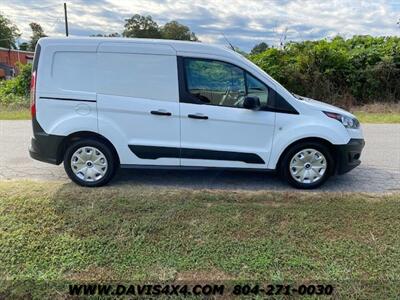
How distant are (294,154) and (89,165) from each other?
2756 millimetres

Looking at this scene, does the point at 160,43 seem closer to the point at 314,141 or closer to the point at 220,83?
the point at 220,83

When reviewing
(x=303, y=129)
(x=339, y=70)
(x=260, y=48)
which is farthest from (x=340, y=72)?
(x=303, y=129)

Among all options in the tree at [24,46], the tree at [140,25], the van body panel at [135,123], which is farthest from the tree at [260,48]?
the tree at [24,46]

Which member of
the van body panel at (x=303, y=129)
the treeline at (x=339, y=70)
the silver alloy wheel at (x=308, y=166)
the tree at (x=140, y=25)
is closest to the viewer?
the van body panel at (x=303, y=129)

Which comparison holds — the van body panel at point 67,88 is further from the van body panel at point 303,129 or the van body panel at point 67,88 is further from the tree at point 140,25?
the tree at point 140,25

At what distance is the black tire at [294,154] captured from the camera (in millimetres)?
4670

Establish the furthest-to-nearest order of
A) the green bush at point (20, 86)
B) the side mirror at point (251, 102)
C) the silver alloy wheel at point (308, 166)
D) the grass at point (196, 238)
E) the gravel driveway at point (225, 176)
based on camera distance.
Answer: the green bush at point (20, 86) → the gravel driveway at point (225, 176) → the silver alloy wheel at point (308, 166) → the side mirror at point (251, 102) → the grass at point (196, 238)

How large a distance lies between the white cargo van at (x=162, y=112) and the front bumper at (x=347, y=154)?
1cm

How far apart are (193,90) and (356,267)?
2.76 metres

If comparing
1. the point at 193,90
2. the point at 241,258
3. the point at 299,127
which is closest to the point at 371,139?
the point at 299,127

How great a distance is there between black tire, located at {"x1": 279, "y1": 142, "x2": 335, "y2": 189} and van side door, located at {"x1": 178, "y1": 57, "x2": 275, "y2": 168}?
11.9 inches

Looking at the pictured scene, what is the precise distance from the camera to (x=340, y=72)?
1473cm

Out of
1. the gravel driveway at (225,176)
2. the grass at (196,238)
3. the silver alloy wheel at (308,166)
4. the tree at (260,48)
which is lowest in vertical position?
the grass at (196,238)

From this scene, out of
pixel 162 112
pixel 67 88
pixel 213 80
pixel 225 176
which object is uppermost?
pixel 213 80
